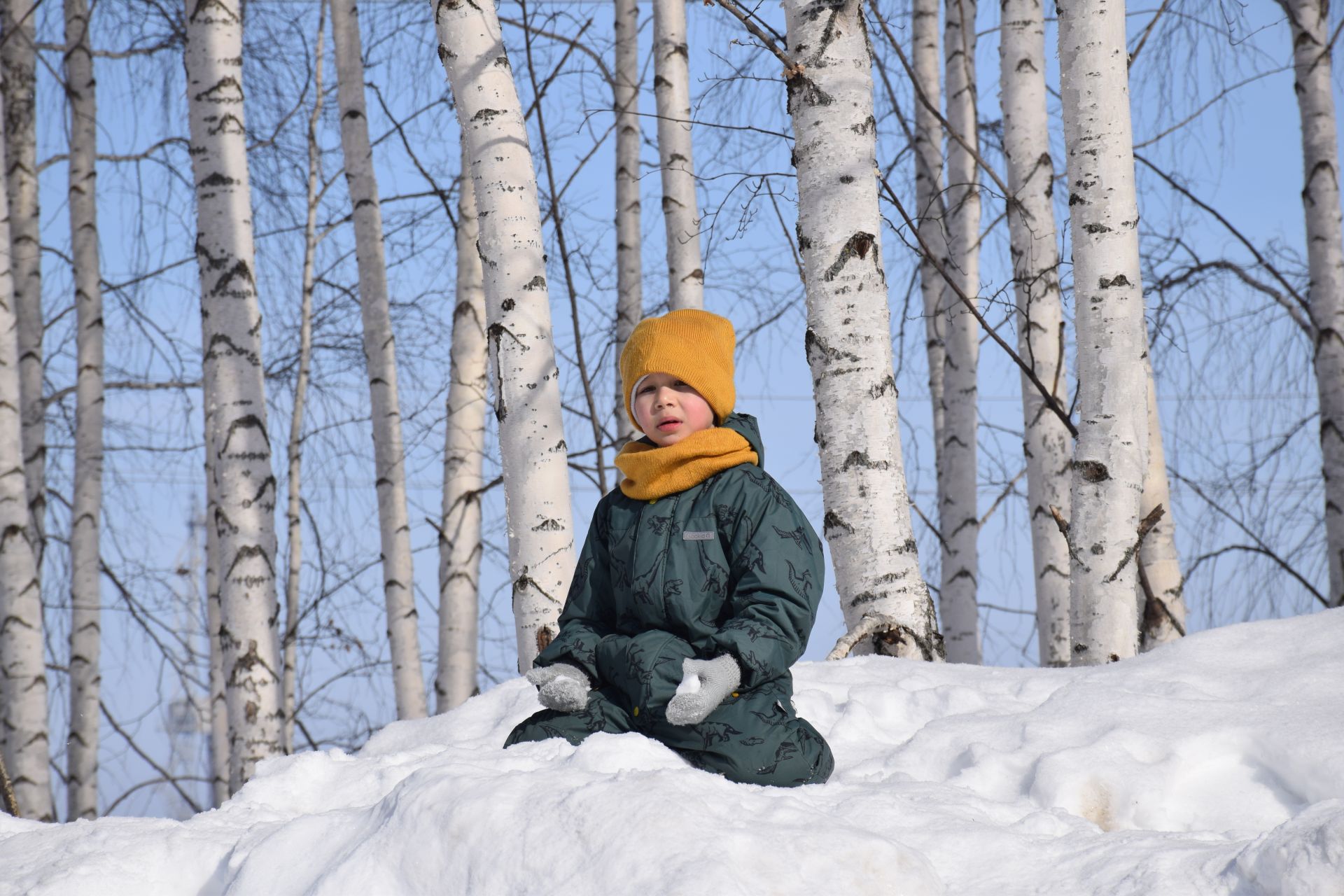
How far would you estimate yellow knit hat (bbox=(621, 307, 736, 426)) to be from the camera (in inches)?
105

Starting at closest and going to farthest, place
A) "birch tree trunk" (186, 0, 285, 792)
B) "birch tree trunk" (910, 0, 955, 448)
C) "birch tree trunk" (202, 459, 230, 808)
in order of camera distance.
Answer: "birch tree trunk" (186, 0, 285, 792) < "birch tree trunk" (910, 0, 955, 448) < "birch tree trunk" (202, 459, 230, 808)

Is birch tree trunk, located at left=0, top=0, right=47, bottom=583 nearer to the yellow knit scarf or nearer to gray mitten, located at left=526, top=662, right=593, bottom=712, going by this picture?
gray mitten, located at left=526, top=662, right=593, bottom=712

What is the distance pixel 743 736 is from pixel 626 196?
5.03m

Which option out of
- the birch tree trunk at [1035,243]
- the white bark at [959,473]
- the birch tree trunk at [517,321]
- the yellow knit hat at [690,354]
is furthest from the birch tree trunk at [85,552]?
the birch tree trunk at [1035,243]

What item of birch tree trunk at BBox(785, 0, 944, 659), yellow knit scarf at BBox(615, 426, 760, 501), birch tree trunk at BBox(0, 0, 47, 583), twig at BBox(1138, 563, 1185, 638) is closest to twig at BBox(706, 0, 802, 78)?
birch tree trunk at BBox(785, 0, 944, 659)

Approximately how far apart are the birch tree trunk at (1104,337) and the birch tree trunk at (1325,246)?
2.61 metres

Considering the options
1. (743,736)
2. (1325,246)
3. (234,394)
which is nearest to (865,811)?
(743,736)

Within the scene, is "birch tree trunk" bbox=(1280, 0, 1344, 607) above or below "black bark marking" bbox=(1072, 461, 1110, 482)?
above

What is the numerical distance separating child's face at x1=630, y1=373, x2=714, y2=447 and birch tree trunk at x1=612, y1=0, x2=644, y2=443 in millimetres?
3877

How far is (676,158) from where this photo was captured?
18.9ft

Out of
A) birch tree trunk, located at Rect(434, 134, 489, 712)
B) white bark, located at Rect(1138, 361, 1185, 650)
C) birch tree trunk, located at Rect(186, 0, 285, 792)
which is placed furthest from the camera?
birch tree trunk, located at Rect(434, 134, 489, 712)

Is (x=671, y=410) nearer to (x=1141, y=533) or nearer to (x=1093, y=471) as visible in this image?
(x=1093, y=471)

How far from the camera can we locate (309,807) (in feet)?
7.60

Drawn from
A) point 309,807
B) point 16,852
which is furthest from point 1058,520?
point 16,852
